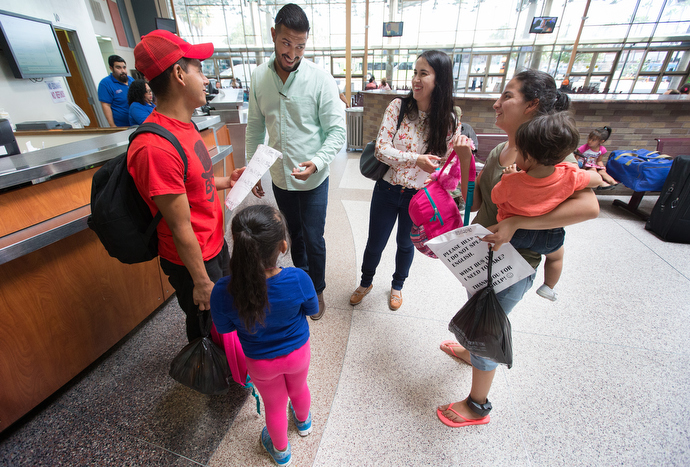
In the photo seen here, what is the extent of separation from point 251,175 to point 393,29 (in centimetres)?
944

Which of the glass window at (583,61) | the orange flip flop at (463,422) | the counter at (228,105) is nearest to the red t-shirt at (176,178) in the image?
the orange flip flop at (463,422)

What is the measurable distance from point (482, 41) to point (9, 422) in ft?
58.8

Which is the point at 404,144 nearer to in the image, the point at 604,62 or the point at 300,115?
the point at 300,115

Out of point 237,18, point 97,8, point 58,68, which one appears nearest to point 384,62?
point 237,18

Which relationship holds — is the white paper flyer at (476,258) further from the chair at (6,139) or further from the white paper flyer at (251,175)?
the chair at (6,139)

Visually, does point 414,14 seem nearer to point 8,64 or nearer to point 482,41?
point 482,41

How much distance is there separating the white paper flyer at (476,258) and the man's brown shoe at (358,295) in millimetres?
1079

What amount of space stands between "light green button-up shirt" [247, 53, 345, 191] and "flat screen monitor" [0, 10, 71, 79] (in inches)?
234

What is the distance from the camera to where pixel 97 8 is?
30.7ft

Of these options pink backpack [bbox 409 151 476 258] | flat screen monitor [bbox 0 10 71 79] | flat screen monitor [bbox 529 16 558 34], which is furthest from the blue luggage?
flat screen monitor [bbox 0 10 71 79]

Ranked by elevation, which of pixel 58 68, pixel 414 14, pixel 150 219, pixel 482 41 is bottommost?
pixel 150 219

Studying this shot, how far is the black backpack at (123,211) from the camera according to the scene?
105cm

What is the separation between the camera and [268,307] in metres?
0.96

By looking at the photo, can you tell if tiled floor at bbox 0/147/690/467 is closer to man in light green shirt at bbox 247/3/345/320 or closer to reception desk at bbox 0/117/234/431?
reception desk at bbox 0/117/234/431
